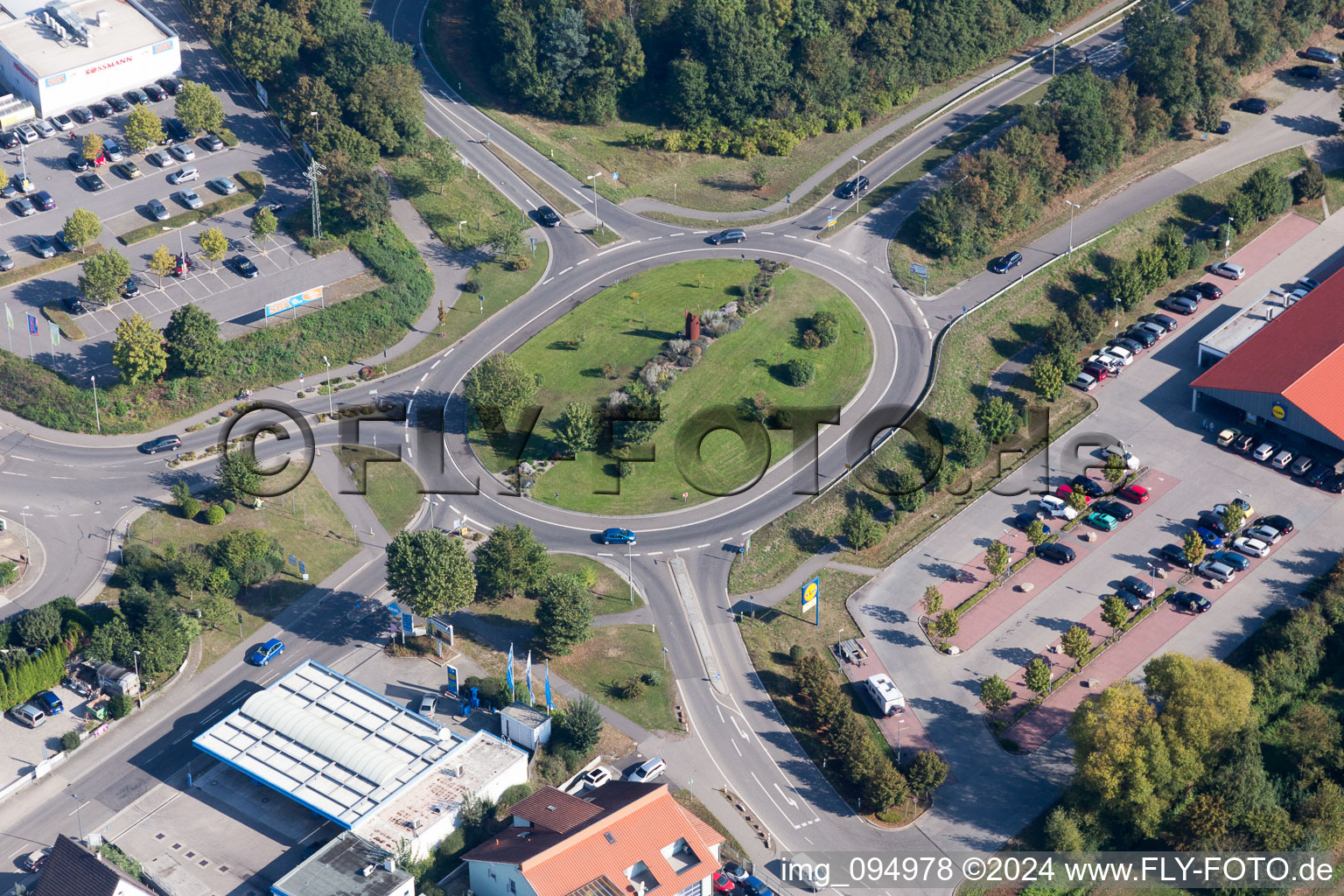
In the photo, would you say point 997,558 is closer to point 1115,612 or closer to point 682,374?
point 1115,612

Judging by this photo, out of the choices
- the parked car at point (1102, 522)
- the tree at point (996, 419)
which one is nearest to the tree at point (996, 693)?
the parked car at point (1102, 522)

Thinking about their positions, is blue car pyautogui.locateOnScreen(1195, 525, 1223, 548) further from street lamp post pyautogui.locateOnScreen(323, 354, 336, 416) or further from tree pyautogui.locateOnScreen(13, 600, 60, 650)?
tree pyautogui.locateOnScreen(13, 600, 60, 650)

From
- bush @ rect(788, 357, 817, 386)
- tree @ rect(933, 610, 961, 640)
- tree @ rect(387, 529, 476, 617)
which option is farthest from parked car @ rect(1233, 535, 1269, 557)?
tree @ rect(387, 529, 476, 617)

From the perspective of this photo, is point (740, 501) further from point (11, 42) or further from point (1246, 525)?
point (11, 42)

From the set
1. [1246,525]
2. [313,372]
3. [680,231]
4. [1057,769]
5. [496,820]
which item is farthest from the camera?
[680,231]

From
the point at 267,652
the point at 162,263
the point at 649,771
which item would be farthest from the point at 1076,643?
the point at 162,263

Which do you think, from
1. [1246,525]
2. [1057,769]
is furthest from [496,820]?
[1246,525]
